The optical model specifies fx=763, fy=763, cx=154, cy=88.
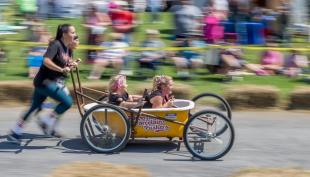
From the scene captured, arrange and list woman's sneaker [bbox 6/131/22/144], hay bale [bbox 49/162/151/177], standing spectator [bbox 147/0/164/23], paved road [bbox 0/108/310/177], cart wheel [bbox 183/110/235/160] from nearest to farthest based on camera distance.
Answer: hay bale [bbox 49/162/151/177], paved road [bbox 0/108/310/177], cart wheel [bbox 183/110/235/160], woman's sneaker [bbox 6/131/22/144], standing spectator [bbox 147/0/164/23]

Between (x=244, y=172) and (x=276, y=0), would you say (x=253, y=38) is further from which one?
(x=244, y=172)

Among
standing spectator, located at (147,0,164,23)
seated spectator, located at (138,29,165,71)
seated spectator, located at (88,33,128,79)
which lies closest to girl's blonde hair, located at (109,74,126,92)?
seated spectator, located at (88,33,128,79)

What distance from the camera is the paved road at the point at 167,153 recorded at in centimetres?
918

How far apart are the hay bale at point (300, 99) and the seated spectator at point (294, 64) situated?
6.97 ft

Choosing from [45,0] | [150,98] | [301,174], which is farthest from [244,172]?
[45,0]

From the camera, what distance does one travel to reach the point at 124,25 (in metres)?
15.1

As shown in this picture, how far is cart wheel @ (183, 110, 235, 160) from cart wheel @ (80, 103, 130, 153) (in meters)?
0.81

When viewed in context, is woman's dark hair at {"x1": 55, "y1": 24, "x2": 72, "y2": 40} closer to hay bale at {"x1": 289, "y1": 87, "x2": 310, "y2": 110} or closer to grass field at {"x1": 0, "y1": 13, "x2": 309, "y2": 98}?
grass field at {"x1": 0, "y1": 13, "x2": 309, "y2": 98}

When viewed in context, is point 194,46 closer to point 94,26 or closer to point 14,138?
point 94,26

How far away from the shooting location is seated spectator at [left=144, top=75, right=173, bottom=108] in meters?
9.90

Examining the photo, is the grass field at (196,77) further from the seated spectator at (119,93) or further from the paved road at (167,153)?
the seated spectator at (119,93)

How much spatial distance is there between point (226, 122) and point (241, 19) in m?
7.30

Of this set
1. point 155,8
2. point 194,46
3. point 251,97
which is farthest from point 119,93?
point 155,8

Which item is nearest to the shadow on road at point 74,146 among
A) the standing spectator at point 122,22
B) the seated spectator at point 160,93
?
the seated spectator at point 160,93
